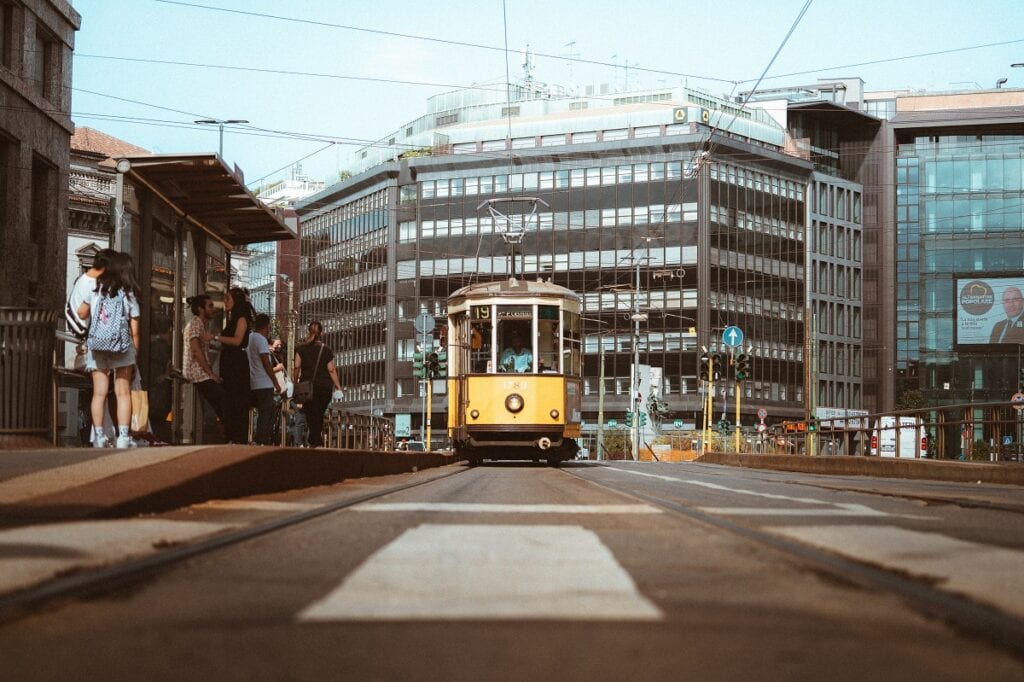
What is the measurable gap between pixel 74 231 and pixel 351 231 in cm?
4854

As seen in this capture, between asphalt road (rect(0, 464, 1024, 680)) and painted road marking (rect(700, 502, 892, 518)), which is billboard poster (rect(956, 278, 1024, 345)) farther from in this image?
asphalt road (rect(0, 464, 1024, 680))

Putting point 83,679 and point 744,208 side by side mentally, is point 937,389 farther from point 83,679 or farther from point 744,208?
point 83,679

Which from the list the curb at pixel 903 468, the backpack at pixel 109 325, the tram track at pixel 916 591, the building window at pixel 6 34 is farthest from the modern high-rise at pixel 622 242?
the tram track at pixel 916 591

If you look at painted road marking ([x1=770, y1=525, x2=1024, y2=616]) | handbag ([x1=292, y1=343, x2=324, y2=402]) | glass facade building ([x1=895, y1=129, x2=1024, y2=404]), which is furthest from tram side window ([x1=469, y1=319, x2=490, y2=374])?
glass facade building ([x1=895, y1=129, x2=1024, y2=404])

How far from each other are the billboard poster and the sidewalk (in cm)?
8071

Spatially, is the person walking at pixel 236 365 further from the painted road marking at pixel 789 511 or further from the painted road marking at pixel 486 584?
the painted road marking at pixel 486 584

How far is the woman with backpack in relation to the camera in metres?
10.5

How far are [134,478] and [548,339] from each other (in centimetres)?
1756

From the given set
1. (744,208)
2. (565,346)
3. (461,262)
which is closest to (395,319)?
(461,262)

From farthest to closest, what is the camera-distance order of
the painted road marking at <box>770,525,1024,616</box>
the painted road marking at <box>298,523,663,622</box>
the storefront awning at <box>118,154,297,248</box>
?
1. the storefront awning at <box>118,154,297,248</box>
2. the painted road marking at <box>770,525,1024,616</box>
3. the painted road marking at <box>298,523,663,622</box>

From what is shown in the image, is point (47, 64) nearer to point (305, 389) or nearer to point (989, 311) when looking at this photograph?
point (305, 389)

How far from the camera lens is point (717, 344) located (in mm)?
80188

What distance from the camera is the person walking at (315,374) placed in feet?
48.6

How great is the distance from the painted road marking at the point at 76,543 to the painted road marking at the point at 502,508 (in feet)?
5.76
